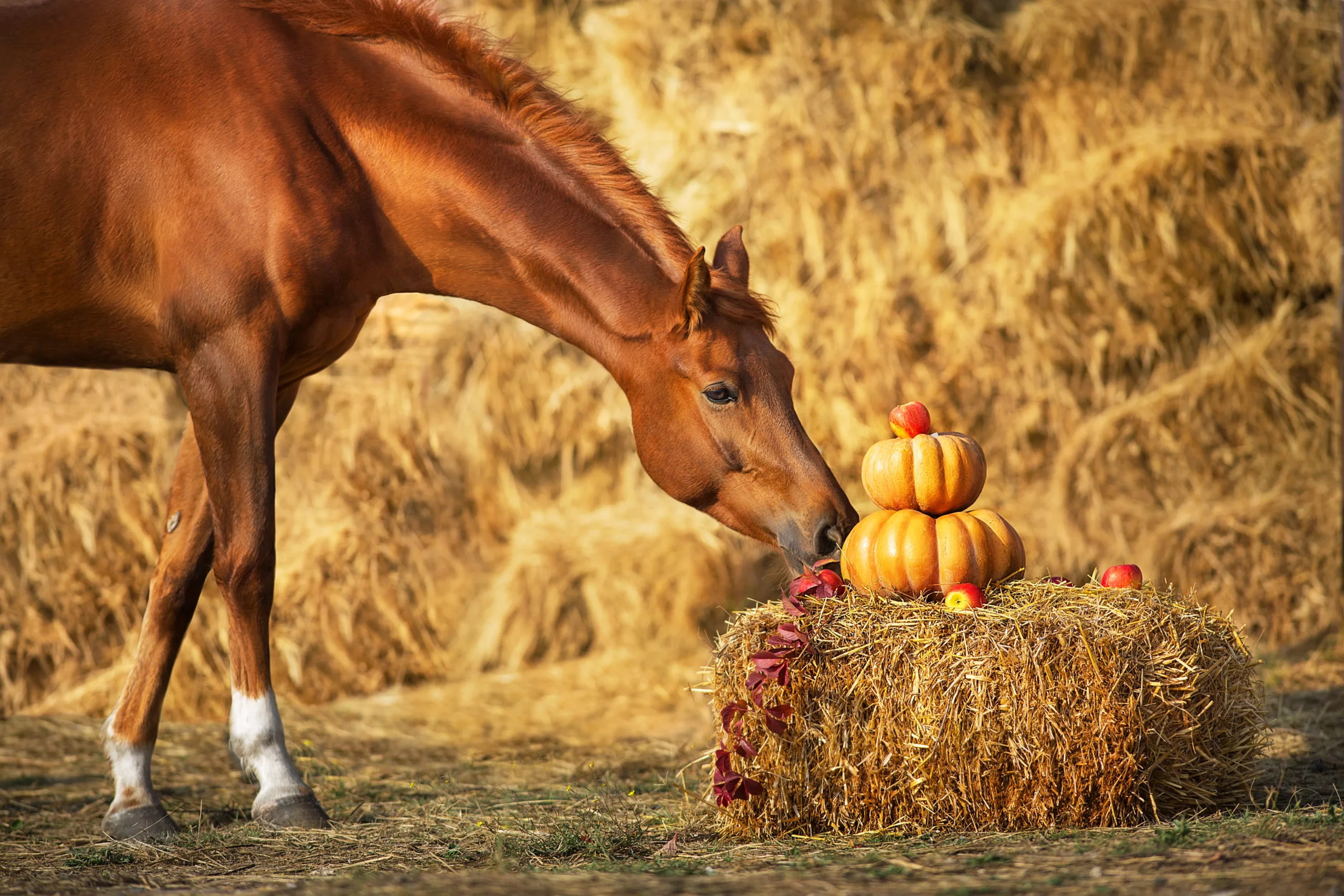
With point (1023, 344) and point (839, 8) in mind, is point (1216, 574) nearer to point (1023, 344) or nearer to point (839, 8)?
point (1023, 344)

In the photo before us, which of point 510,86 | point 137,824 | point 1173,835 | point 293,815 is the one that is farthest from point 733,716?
point 510,86

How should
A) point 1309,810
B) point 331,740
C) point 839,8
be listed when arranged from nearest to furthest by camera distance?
point 1309,810, point 331,740, point 839,8

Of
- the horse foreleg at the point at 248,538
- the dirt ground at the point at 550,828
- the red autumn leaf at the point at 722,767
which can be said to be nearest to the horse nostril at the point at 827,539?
A: the red autumn leaf at the point at 722,767

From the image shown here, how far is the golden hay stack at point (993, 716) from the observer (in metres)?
2.54

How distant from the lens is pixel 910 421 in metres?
2.96

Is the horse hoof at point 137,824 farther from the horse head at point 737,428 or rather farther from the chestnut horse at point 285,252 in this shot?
the horse head at point 737,428

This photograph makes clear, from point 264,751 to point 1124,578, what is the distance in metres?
2.02

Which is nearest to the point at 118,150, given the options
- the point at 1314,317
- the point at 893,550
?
the point at 893,550

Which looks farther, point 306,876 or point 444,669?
point 444,669


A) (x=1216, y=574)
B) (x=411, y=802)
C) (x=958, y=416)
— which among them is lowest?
(x=411, y=802)

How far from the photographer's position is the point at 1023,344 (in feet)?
17.6

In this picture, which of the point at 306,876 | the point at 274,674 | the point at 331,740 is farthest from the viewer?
the point at 274,674

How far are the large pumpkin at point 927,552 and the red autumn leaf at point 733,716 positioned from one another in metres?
0.38

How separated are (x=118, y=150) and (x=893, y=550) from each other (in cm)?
205
